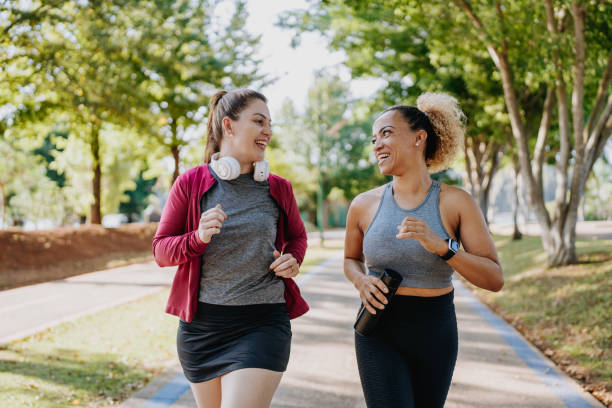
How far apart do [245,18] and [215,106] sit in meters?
20.9

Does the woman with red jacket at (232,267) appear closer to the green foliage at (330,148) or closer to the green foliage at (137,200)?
the green foliage at (330,148)

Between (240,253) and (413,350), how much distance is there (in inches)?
36.6

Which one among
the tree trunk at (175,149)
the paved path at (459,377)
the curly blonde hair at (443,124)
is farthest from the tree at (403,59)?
the curly blonde hair at (443,124)

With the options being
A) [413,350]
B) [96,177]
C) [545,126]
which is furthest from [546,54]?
[96,177]

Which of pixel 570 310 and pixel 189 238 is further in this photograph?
pixel 570 310

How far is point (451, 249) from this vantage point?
97.1 inches

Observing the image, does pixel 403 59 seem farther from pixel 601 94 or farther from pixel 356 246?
pixel 356 246

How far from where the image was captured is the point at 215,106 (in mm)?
2879

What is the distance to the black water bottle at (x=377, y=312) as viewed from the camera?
97.9 inches

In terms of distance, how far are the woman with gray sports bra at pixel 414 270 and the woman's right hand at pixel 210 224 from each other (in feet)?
2.43

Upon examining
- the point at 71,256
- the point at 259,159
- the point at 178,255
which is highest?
the point at 259,159

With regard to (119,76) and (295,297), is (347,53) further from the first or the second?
(295,297)

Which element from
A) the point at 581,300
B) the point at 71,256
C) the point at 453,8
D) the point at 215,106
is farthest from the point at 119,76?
the point at 215,106

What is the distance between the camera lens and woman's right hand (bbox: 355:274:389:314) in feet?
8.18
